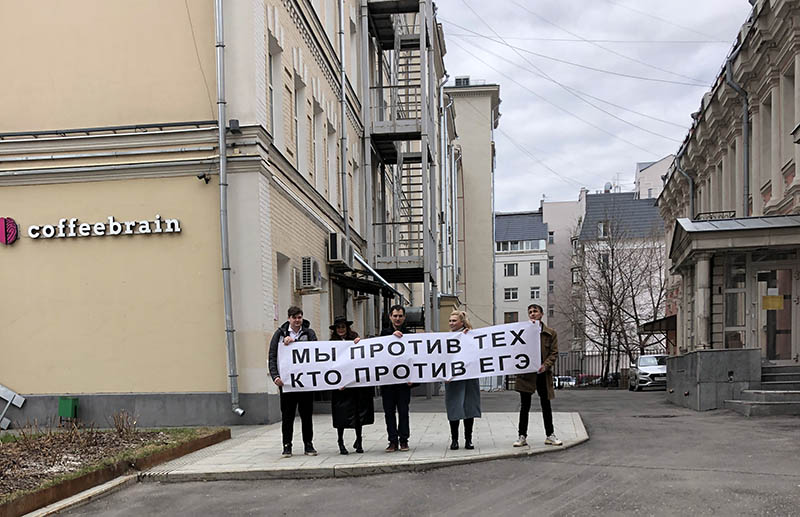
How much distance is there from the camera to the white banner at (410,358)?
35.3 feet

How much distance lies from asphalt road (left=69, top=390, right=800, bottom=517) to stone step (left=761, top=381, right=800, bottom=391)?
6.21 meters

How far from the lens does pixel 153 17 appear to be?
15.2 metres

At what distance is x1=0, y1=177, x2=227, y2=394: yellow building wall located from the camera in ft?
49.1

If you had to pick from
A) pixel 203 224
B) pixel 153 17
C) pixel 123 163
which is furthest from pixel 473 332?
pixel 153 17

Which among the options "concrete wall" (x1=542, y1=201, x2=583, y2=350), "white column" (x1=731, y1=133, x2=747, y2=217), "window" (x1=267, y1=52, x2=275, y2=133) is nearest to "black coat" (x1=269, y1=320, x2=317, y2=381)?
"window" (x1=267, y1=52, x2=275, y2=133)

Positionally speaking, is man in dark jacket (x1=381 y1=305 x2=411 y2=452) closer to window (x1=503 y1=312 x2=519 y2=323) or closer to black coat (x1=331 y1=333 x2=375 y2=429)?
black coat (x1=331 y1=333 x2=375 y2=429)

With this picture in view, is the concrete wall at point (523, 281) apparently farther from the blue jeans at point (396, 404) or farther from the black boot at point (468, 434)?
the blue jeans at point (396, 404)

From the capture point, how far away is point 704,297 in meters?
20.0

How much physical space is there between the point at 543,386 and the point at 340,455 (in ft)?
8.73

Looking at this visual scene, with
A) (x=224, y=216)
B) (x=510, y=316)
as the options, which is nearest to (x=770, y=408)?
(x=224, y=216)

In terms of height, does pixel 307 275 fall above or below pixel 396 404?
above

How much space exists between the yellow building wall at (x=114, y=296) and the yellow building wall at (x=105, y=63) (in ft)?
4.23

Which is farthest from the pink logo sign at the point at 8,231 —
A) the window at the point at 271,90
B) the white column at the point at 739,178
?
the white column at the point at 739,178

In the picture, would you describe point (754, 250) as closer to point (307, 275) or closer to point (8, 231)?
point (307, 275)
